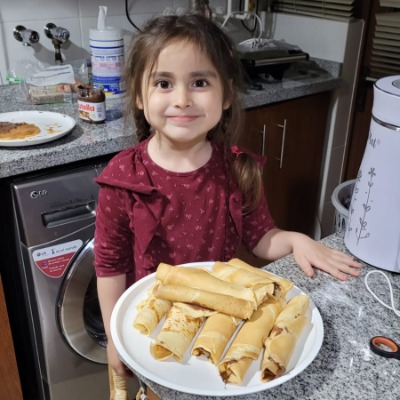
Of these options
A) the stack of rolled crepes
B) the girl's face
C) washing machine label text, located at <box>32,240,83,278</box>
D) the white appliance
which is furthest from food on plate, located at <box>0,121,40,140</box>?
the white appliance

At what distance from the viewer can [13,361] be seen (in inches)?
57.7

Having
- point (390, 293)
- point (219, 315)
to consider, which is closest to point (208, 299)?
point (219, 315)

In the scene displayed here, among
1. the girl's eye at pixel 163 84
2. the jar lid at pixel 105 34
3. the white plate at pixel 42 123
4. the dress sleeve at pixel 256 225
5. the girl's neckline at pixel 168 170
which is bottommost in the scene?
the dress sleeve at pixel 256 225

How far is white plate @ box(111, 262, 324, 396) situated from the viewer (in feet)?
1.86

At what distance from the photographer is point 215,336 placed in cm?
62

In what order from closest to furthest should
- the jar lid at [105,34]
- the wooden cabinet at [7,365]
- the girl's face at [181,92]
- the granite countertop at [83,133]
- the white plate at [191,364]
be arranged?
1. the white plate at [191,364]
2. the girl's face at [181,92]
3. the granite countertop at [83,133]
4. the wooden cabinet at [7,365]
5. the jar lid at [105,34]

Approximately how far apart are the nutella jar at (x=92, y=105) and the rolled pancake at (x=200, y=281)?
0.85m

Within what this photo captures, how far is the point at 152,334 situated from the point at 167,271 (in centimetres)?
9

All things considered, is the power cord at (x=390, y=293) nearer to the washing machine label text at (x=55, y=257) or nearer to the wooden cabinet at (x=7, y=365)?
the washing machine label text at (x=55, y=257)

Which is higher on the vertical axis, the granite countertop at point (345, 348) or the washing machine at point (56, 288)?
the granite countertop at point (345, 348)

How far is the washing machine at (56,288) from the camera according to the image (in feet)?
4.30

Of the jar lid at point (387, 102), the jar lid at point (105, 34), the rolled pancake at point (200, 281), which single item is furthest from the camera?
the jar lid at point (105, 34)

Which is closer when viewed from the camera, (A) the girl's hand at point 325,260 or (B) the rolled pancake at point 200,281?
(B) the rolled pancake at point 200,281

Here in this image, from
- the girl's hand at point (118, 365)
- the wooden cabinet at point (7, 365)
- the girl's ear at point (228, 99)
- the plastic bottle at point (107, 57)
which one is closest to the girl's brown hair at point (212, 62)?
the girl's ear at point (228, 99)
